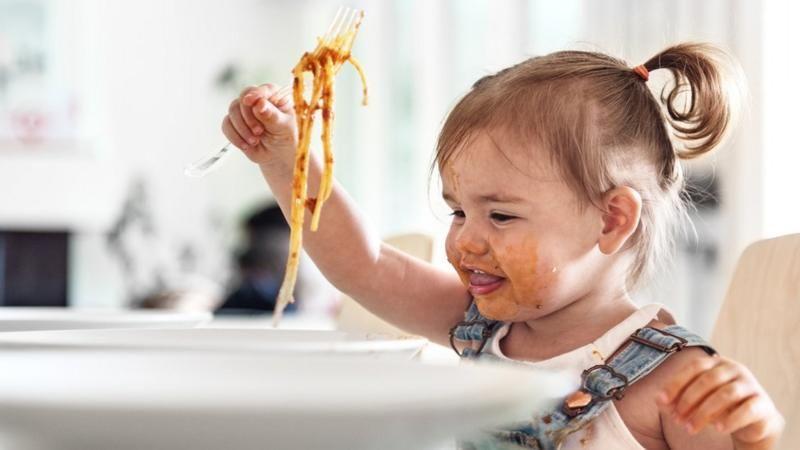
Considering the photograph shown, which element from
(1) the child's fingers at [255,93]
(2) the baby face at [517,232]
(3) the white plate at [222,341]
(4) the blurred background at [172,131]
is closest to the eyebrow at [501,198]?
(2) the baby face at [517,232]

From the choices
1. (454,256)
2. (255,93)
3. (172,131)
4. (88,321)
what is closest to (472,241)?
(454,256)

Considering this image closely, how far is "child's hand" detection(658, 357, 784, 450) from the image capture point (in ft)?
2.50

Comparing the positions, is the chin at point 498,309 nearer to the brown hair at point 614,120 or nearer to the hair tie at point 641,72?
the brown hair at point 614,120

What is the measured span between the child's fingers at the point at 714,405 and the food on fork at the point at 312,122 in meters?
0.30

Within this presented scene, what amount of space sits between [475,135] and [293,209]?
1.07 feet

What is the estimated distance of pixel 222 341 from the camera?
708 millimetres

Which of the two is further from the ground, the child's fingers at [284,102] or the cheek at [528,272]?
the child's fingers at [284,102]

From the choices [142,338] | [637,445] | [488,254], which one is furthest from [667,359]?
[142,338]

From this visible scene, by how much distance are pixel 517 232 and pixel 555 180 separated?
0.07m

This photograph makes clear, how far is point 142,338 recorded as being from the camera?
69 centimetres

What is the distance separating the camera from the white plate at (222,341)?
58 cm

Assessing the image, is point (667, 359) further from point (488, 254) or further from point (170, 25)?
point (170, 25)

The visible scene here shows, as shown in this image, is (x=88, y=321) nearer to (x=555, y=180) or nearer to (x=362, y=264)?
(x=362, y=264)

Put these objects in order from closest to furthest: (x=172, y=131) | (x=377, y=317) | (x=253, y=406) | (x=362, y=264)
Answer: (x=253, y=406) → (x=362, y=264) → (x=377, y=317) → (x=172, y=131)
